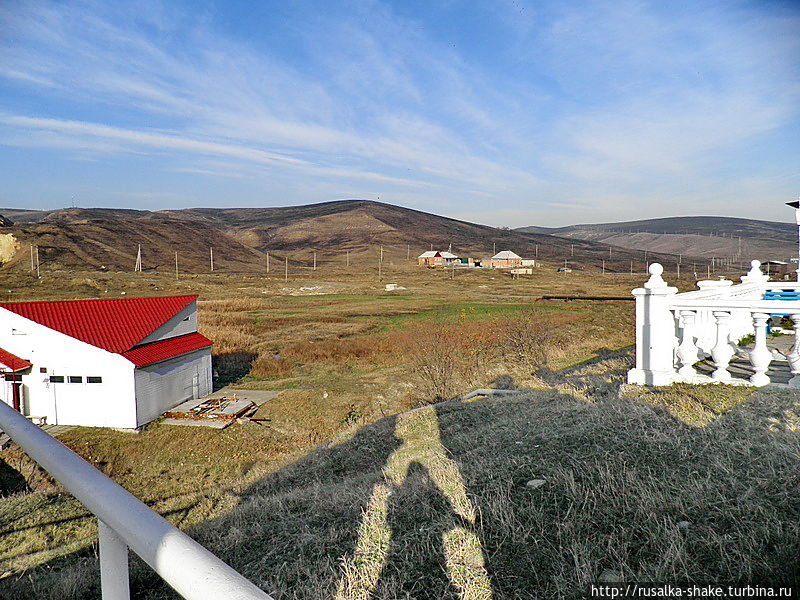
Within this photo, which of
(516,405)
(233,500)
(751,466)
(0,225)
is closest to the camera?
(751,466)

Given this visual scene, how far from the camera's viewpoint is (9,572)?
474cm

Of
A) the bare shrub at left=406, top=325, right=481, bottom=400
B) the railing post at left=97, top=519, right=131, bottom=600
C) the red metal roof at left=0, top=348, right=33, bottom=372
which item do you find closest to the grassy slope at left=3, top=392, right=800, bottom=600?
the railing post at left=97, top=519, right=131, bottom=600

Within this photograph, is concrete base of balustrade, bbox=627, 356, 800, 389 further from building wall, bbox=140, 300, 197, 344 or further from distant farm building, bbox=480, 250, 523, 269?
distant farm building, bbox=480, 250, 523, 269

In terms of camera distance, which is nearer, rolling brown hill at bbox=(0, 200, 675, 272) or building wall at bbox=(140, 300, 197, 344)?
building wall at bbox=(140, 300, 197, 344)

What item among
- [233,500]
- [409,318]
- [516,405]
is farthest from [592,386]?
[409,318]

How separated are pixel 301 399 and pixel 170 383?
4.42m

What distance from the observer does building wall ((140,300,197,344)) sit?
59.2ft

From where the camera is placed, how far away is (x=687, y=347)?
6.61 meters

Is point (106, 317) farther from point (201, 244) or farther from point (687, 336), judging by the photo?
point (201, 244)

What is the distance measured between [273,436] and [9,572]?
400 inches

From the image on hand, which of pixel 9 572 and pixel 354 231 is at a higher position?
pixel 354 231

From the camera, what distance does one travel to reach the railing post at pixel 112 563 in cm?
118

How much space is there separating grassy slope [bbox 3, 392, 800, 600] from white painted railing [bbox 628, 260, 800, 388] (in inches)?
28.0

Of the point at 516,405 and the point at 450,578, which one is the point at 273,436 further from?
the point at 450,578
